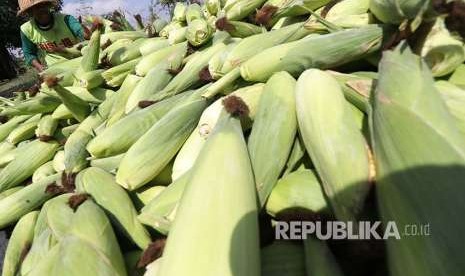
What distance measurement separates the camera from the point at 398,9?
1.16 meters

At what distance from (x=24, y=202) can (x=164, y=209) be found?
0.92 m

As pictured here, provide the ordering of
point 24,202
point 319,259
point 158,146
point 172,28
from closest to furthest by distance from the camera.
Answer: point 319,259, point 158,146, point 24,202, point 172,28

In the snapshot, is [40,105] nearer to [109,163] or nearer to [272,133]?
[109,163]

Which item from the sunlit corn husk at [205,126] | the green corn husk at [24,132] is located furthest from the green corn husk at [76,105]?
the sunlit corn husk at [205,126]

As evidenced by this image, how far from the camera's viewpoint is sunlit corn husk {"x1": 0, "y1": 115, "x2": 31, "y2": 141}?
2.59 metres

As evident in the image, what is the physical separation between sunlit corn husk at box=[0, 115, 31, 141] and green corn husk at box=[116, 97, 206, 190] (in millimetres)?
1540

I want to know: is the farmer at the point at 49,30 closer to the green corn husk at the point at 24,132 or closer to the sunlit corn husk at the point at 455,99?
the green corn husk at the point at 24,132

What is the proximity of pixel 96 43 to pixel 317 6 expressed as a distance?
1397 millimetres

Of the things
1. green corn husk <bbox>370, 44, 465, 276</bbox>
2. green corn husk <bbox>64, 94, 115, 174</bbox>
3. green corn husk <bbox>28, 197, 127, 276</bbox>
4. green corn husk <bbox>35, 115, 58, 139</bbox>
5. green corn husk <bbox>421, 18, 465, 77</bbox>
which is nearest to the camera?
green corn husk <bbox>370, 44, 465, 276</bbox>

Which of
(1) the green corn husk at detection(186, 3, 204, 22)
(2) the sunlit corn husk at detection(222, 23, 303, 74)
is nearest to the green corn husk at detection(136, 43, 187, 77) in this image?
(1) the green corn husk at detection(186, 3, 204, 22)

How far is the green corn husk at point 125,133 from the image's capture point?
5.08 ft

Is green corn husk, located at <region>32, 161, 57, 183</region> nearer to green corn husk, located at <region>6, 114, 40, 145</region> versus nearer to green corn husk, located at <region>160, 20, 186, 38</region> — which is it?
green corn husk, located at <region>6, 114, 40, 145</region>

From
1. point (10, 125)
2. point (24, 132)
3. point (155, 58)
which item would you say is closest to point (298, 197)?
point (155, 58)

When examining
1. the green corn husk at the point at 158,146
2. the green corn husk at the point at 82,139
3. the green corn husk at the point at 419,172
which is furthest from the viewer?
the green corn husk at the point at 82,139
